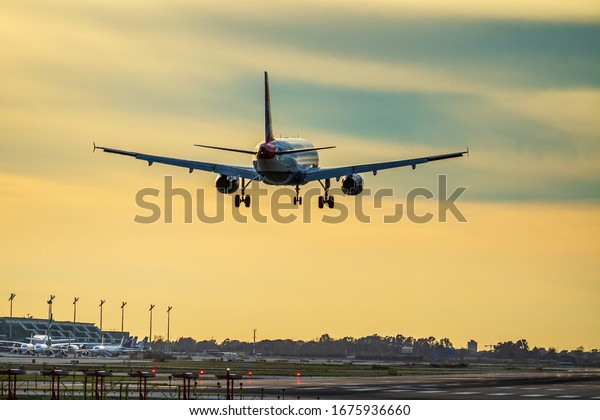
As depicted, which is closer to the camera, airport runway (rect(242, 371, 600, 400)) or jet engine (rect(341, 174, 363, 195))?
airport runway (rect(242, 371, 600, 400))

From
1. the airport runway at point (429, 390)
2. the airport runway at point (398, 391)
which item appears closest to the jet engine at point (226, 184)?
the airport runway at point (398, 391)

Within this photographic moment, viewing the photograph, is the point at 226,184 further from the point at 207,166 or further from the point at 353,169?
the point at 353,169

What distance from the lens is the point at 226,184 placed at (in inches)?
6186

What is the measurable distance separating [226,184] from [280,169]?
29.7 ft

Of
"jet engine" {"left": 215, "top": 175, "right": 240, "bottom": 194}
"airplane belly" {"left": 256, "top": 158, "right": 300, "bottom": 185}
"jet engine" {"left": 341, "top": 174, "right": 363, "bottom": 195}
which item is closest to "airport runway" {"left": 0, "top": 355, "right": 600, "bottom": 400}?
"jet engine" {"left": 215, "top": 175, "right": 240, "bottom": 194}

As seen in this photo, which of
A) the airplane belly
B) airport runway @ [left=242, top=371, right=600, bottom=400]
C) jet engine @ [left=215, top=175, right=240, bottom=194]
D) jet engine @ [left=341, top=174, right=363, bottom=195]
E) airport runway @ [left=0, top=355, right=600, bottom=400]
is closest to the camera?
airport runway @ [left=0, top=355, right=600, bottom=400]

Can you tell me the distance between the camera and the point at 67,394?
105562 millimetres

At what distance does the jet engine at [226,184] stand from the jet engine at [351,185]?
1545 cm

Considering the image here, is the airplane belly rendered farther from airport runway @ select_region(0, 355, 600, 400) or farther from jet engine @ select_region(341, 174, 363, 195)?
airport runway @ select_region(0, 355, 600, 400)

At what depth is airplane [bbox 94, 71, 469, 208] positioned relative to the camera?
497 feet

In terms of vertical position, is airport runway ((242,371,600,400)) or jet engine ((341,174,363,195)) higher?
jet engine ((341,174,363,195))

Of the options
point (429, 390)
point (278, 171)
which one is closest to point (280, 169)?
point (278, 171)

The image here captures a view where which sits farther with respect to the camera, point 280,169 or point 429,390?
point 280,169
